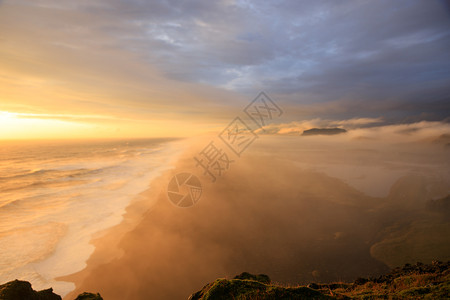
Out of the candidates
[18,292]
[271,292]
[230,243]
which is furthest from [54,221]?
[271,292]

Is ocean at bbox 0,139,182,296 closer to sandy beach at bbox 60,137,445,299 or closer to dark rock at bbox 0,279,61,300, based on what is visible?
sandy beach at bbox 60,137,445,299

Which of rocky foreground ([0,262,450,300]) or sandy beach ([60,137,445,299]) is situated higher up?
→ rocky foreground ([0,262,450,300])

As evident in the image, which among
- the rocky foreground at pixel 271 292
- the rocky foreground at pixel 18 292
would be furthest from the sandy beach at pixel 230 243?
the rocky foreground at pixel 271 292

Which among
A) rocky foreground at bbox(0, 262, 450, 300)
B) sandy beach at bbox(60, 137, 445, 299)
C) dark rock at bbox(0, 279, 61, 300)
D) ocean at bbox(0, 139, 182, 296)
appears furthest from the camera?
ocean at bbox(0, 139, 182, 296)

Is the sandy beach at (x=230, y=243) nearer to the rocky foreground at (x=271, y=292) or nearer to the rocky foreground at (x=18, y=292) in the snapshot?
the rocky foreground at (x=18, y=292)

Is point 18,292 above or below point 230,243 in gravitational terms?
above

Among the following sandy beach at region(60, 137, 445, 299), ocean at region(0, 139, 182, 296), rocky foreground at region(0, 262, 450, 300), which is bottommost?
ocean at region(0, 139, 182, 296)

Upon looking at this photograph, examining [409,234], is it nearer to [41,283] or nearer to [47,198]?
[41,283]

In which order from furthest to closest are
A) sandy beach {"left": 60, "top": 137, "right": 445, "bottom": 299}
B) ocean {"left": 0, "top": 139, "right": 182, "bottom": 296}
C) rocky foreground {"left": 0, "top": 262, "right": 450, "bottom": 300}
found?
ocean {"left": 0, "top": 139, "right": 182, "bottom": 296} < sandy beach {"left": 60, "top": 137, "right": 445, "bottom": 299} < rocky foreground {"left": 0, "top": 262, "right": 450, "bottom": 300}

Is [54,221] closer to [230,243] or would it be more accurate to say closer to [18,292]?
[18,292]

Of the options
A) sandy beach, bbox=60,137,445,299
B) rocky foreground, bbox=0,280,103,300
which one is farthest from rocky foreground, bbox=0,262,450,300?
sandy beach, bbox=60,137,445,299

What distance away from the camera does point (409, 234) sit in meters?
22.2

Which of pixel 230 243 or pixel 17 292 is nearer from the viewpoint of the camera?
pixel 17 292

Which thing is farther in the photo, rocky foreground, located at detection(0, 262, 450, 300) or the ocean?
the ocean
